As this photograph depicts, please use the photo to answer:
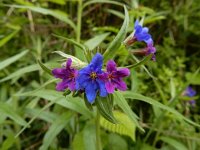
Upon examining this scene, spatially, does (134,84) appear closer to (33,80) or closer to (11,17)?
Result: (33,80)

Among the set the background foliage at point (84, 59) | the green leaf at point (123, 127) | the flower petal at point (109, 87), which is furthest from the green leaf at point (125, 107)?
the green leaf at point (123, 127)

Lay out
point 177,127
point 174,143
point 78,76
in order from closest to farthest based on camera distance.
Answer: point 78,76, point 174,143, point 177,127

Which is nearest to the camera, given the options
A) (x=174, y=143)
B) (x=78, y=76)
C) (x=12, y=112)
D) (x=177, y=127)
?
(x=78, y=76)

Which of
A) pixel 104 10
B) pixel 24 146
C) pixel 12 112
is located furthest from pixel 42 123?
pixel 104 10

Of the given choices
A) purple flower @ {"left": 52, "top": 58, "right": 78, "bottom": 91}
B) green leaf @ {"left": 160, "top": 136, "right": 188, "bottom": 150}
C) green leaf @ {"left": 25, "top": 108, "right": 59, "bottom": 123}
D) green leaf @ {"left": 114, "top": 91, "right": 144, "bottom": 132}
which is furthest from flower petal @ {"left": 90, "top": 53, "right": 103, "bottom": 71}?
green leaf @ {"left": 160, "top": 136, "right": 188, "bottom": 150}

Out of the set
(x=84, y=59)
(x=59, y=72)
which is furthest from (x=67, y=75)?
(x=84, y=59)

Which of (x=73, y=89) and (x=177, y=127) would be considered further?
(x=177, y=127)
